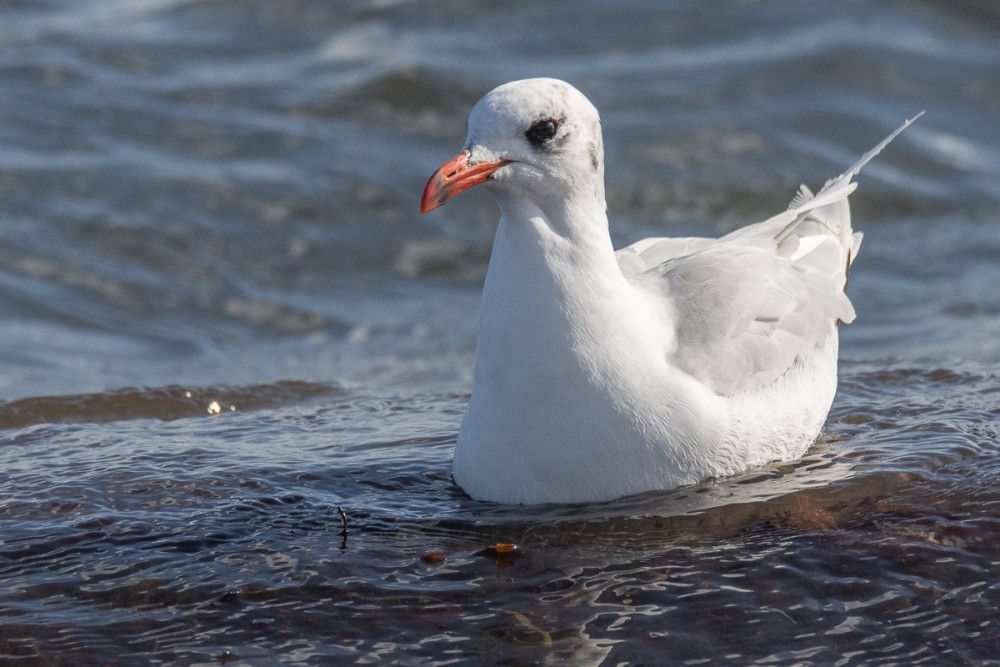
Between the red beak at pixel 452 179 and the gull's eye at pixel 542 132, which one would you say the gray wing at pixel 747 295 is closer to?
the gull's eye at pixel 542 132

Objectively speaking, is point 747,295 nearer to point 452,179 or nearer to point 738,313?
point 738,313

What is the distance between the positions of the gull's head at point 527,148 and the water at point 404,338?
1.14m

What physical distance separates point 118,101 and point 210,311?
3.45 meters

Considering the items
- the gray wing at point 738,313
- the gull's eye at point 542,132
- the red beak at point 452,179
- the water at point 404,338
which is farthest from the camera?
the gray wing at point 738,313

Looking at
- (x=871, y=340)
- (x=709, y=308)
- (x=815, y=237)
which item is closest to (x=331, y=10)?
(x=871, y=340)

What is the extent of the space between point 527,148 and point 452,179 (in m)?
0.30

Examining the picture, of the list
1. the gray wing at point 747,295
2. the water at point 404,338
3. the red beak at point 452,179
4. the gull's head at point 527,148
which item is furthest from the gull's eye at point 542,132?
the water at point 404,338

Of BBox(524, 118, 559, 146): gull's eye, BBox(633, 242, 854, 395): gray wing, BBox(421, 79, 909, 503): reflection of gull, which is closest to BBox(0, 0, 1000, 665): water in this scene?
BBox(421, 79, 909, 503): reflection of gull

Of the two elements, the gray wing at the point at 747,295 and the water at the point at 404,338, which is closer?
the water at the point at 404,338

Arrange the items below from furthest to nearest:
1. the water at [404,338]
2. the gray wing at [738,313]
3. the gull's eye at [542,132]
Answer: the gray wing at [738,313] < the gull's eye at [542,132] < the water at [404,338]

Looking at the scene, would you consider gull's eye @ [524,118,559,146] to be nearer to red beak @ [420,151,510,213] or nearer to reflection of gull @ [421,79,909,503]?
reflection of gull @ [421,79,909,503]

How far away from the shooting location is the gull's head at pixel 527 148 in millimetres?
4371

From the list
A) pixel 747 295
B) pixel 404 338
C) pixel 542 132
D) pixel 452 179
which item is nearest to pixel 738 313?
pixel 747 295

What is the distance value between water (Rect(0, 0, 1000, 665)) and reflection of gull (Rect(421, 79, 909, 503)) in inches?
6.5
